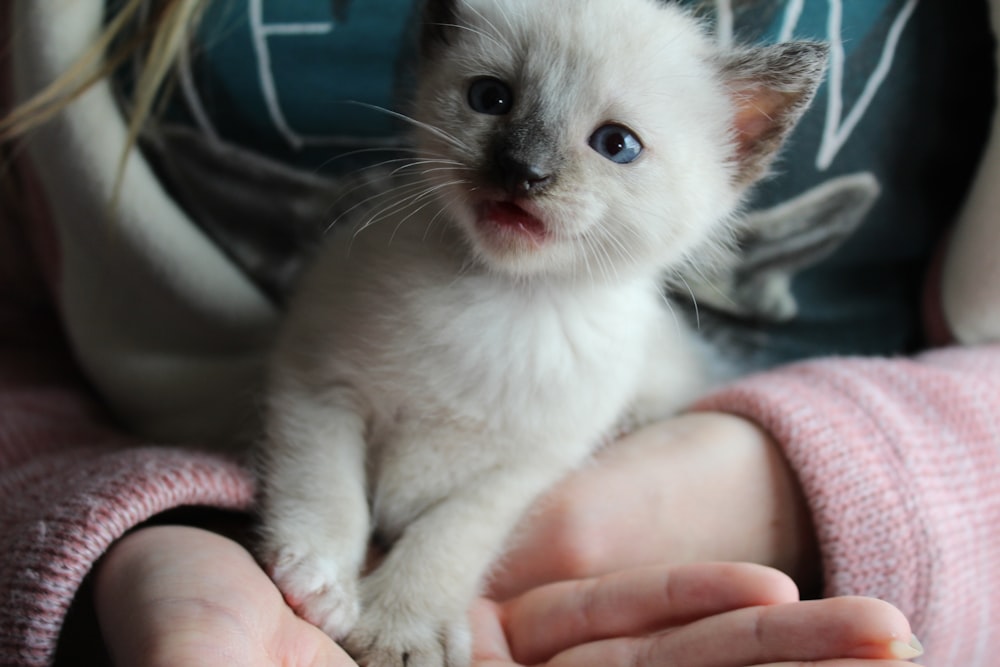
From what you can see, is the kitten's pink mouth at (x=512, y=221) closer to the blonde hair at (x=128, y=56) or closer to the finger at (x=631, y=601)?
the finger at (x=631, y=601)

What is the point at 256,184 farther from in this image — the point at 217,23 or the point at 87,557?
the point at 87,557

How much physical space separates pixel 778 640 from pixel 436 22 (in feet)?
2.65

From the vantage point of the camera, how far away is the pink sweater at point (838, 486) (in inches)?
31.4

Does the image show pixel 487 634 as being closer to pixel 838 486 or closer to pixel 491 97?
pixel 838 486

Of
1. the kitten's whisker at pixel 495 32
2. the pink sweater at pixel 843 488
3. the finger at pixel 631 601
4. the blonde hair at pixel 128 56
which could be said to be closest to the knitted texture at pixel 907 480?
the pink sweater at pixel 843 488

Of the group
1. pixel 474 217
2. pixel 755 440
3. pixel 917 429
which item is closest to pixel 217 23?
pixel 474 217

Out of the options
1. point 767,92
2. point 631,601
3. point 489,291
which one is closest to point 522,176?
point 489,291

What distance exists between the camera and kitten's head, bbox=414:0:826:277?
2.79ft

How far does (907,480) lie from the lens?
0.96m

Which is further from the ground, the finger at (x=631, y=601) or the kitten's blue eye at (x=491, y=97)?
the kitten's blue eye at (x=491, y=97)

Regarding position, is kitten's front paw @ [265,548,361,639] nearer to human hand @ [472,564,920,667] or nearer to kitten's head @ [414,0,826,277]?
human hand @ [472,564,920,667]

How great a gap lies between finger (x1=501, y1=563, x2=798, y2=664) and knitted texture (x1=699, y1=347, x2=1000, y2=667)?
20 cm

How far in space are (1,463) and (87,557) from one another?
1.30ft

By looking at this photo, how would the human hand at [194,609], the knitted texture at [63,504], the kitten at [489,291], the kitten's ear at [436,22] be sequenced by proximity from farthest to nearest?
the kitten's ear at [436,22]
the kitten at [489,291]
the knitted texture at [63,504]
the human hand at [194,609]
